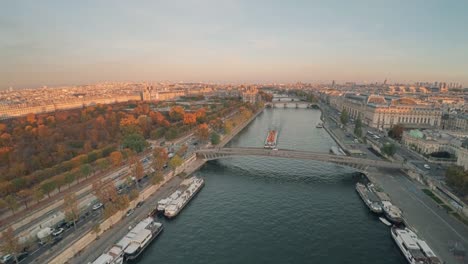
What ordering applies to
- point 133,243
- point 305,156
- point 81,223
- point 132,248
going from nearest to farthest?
point 132,248
point 133,243
point 81,223
point 305,156

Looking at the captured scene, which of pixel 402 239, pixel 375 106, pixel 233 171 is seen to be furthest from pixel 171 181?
pixel 375 106

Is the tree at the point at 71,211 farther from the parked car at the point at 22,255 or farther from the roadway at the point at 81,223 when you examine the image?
the parked car at the point at 22,255

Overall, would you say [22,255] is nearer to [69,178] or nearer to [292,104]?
[69,178]

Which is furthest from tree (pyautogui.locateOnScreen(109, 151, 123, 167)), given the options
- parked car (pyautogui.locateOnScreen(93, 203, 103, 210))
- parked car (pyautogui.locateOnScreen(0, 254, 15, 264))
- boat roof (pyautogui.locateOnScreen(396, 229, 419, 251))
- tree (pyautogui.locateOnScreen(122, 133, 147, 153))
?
boat roof (pyautogui.locateOnScreen(396, 229, 419, 251))

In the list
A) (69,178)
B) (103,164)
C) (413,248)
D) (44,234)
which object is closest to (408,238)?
(413,248)

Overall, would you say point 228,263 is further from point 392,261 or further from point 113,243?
point 392,261

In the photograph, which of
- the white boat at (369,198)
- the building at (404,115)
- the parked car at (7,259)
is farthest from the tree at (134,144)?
the building at (404,115)
